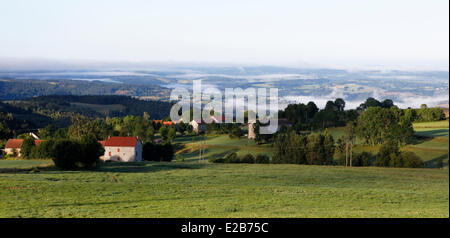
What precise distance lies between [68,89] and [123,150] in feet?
213

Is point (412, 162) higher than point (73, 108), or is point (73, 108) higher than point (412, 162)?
point (73, 108)

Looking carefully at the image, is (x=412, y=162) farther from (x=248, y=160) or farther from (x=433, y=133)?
(x=433, y=133)

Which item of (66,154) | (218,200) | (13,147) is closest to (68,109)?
(13,147)

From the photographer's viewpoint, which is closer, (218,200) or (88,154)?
(218,200)

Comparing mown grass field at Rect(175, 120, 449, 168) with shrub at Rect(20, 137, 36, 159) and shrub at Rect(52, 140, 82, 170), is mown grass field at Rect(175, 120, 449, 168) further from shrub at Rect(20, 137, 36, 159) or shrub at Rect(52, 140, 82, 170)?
shrub at Rect(52, 140, 82, 170)

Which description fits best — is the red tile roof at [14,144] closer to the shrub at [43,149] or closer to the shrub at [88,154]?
the shrub at [43,149]

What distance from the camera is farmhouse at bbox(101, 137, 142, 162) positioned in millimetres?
52219

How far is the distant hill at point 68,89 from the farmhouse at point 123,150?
41.4 meters

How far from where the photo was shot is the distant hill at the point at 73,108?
8710 centimetres

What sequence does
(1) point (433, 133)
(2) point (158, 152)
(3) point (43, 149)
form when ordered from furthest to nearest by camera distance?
(1) point (433, 133), (2) point (158, 152), (3) point (43, 149)

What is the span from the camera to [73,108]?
104 metres

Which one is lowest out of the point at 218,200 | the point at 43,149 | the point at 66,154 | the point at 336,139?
the point at 336,139

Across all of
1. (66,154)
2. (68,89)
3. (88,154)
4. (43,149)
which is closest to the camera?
(66,154)
